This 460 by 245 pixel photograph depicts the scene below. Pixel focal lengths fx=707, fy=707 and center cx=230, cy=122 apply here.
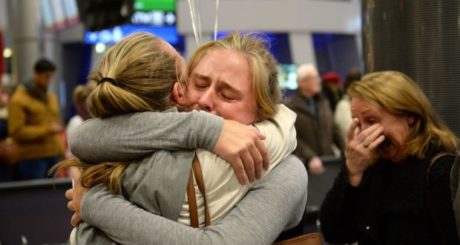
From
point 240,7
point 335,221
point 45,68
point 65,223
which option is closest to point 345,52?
point 240,7

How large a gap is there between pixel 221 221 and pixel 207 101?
376 mm

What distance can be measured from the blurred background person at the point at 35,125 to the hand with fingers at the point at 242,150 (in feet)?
18.9

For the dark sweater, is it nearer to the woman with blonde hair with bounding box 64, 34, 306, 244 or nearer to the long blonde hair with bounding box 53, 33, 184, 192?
the woman with blonde hair with bounding box 64, 34, 306, 244

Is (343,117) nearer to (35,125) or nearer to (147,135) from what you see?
(35,125)

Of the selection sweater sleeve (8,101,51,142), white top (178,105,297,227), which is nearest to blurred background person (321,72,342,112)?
sweater sleeve (8,101,51,142)

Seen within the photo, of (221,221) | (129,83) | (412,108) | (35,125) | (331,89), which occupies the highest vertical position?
(129,83)

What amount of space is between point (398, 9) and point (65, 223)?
263 centimetres

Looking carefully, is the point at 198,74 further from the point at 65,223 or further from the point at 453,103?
the point at 65,223

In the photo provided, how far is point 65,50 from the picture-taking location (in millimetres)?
24156

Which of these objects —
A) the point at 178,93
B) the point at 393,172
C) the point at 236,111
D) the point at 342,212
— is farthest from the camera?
the point at 342,212

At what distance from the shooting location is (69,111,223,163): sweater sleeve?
1.77m

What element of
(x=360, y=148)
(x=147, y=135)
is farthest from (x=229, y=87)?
(x=360, y=148)

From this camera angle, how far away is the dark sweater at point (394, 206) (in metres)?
2.63

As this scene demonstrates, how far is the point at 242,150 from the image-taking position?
1.76 meters
